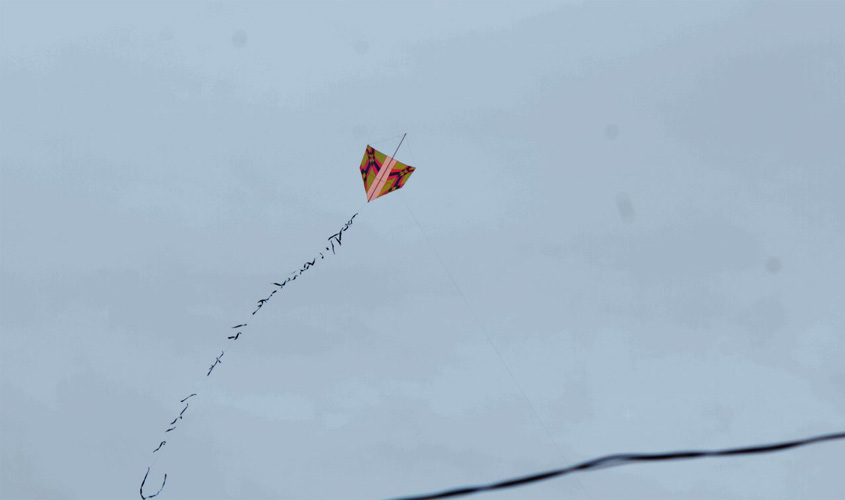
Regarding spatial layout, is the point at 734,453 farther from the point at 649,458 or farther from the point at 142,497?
the point at 142,497

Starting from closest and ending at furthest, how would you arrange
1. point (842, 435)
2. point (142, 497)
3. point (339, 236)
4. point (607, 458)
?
point (607, 458) < point (842, 435) < point (339, 236) < point (142, 497)

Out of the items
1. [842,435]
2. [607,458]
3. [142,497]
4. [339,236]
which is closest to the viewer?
[607,458]

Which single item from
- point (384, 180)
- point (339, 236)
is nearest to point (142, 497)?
point (339, 236)

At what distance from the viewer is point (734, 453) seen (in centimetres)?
655

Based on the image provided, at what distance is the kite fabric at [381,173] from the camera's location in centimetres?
3619

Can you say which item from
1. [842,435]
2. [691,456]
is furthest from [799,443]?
[691,456]

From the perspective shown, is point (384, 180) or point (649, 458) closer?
point (649, 458)

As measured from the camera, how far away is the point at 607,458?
19.5ft

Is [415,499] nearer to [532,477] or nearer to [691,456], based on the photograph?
[532,477]

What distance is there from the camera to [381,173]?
1441 inches

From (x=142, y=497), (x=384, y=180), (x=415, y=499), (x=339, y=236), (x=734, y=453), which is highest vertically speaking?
(x=384, y=180)

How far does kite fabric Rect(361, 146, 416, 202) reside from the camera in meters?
36.2

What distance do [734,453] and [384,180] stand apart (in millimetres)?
30621

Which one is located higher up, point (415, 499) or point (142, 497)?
point (142, 497)
